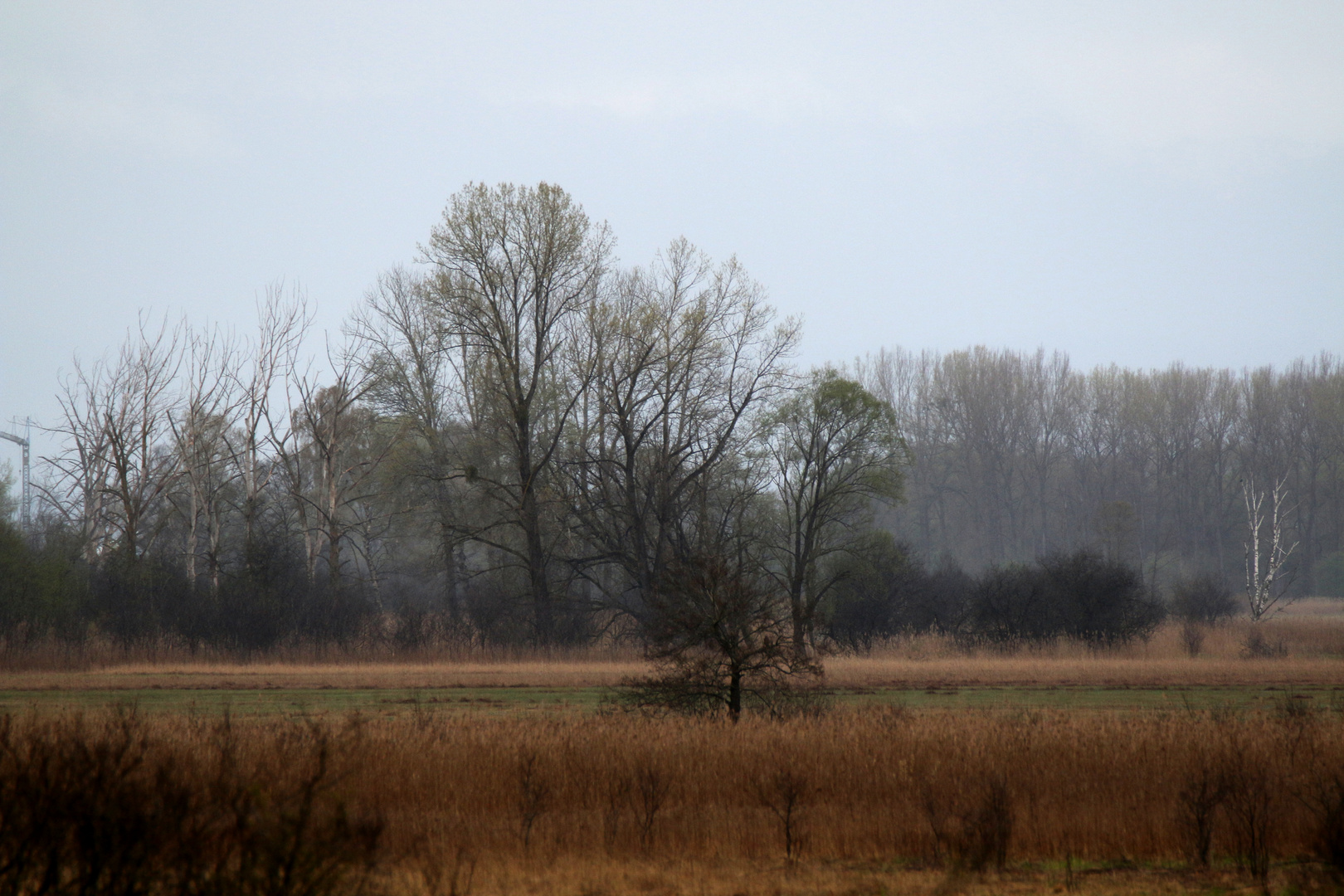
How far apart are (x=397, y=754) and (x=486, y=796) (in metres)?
1.39

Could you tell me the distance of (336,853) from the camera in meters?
5.16

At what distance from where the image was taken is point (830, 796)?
39.5 feet

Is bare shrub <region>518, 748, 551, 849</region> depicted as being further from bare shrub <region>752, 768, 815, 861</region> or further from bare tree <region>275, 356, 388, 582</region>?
bare tree <region>275, 356, 388, 582</region>

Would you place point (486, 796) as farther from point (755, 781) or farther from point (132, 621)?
point (132, 621)

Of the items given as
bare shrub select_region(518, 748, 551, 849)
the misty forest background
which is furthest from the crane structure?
bare shrub select_region(518, 748, 551, 849)

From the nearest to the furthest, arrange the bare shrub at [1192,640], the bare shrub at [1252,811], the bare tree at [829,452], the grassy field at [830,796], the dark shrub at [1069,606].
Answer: the grassy field at [830,796], the bare shrub at [1252,811], the bare shrub at [1192,640], the dark shrub at [1069,606], the bare tree at [829,452]

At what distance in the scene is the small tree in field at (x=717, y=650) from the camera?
15.5 meters

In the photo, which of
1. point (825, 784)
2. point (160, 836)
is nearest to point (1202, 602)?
point (825, 784)

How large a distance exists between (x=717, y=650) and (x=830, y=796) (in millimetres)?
4092

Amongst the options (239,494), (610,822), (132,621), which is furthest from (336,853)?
(239,494)

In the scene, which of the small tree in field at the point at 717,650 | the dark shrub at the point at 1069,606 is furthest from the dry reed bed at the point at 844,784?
the dark shrub at the point at 1069,606

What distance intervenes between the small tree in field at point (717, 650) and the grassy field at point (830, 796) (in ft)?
3.41

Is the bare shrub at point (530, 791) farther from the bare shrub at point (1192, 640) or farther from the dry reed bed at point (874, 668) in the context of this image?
the bare shrub at point (1192, 640)

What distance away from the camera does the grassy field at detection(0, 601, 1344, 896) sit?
9.63 m
